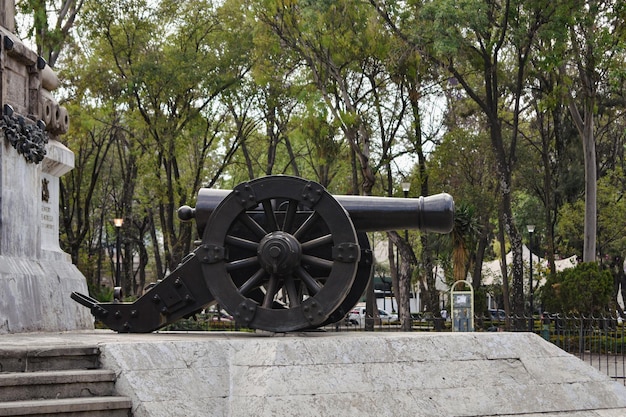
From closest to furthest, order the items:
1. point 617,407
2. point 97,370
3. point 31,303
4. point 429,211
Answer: point 97,370 < point 617,407 < point 429,211 < point 31,303

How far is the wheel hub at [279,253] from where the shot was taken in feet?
29.3

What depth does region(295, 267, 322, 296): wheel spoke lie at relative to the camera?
29.3ft

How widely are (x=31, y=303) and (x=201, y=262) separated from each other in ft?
9.31

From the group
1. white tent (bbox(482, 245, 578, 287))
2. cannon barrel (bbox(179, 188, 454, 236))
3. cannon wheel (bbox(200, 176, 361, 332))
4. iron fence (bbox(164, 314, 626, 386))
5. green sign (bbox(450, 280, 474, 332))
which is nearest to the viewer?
cannon wheel (bbox(200, 176, 361, 332))

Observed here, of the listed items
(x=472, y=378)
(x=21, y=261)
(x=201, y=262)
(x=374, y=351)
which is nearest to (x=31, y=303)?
(x=21, y=261)

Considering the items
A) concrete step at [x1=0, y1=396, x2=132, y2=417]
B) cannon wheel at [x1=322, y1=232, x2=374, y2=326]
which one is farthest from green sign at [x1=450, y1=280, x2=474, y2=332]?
concrete step at [x1=0, y1=396, x2=132, y2=417]

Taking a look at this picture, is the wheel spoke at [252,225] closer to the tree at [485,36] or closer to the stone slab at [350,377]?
the stone slab at [350,377]

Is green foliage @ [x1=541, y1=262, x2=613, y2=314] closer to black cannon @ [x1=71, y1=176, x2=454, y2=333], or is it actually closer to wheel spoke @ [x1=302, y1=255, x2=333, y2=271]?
black cannon @ [x1=71, y1=176, x2=454, y2=333]

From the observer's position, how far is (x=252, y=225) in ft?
30.1

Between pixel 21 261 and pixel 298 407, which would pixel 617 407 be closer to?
pixel 298 407

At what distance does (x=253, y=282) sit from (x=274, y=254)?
370 millimetres

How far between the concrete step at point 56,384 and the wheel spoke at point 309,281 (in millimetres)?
2141

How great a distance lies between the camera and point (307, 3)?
2548 centimetres

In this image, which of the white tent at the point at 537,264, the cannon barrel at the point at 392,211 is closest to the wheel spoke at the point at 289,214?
the cannon barrel at the point at 392,211
